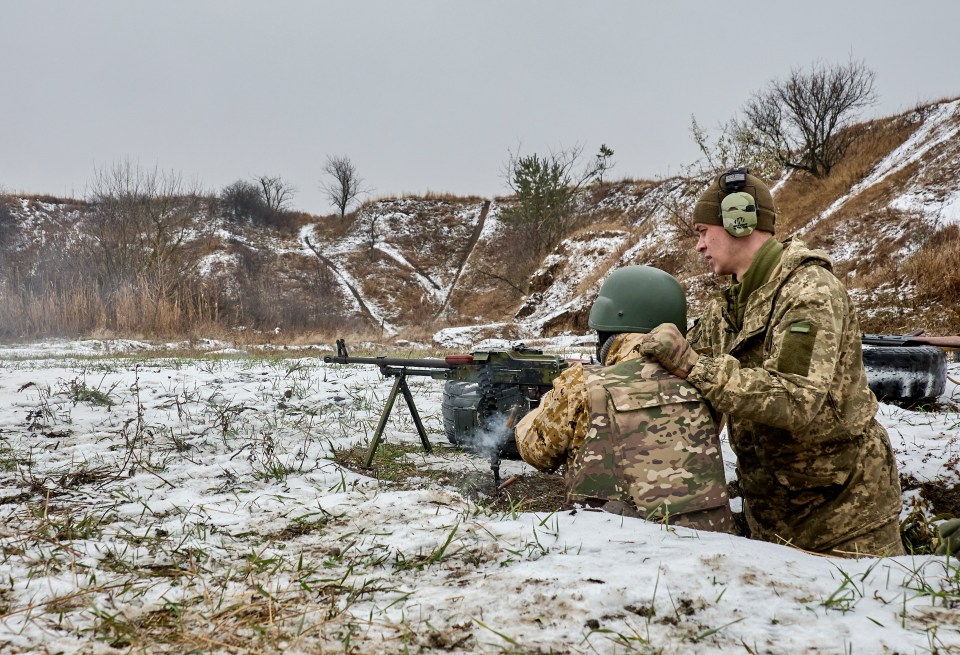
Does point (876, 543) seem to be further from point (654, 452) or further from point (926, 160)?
point (926, 160)

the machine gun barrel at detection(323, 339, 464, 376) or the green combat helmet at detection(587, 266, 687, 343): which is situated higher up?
the green combat helmet at detection(587, 266, 687, 343)

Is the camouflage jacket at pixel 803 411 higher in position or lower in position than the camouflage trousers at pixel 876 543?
higher

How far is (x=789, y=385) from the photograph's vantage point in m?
2.64

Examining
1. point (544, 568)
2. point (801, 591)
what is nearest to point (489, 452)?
point (544, 568)

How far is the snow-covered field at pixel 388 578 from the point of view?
172cm

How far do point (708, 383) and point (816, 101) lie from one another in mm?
27263

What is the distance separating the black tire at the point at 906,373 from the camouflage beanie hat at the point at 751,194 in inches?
145

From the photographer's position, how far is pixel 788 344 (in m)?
2.74

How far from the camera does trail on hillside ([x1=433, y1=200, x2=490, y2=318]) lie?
148ft

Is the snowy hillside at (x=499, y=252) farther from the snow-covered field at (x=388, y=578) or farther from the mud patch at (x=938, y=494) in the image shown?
the snow-covered field at (x=388, y=578)

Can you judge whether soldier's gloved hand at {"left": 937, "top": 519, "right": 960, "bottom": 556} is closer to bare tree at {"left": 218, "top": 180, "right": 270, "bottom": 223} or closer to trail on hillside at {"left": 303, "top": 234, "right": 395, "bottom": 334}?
trail on hillside at {"left": 303, "top": 234, "right": 395, "bottom": 334}

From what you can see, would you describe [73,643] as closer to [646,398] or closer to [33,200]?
[646,398]

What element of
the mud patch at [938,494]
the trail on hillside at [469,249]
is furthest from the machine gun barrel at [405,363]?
the trail on hillside at [469,249]

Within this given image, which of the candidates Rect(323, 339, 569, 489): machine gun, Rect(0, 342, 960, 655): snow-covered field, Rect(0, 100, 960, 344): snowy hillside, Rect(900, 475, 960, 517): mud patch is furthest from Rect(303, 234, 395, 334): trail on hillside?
Rect(0, 342, 960, 655): snow-covered field
